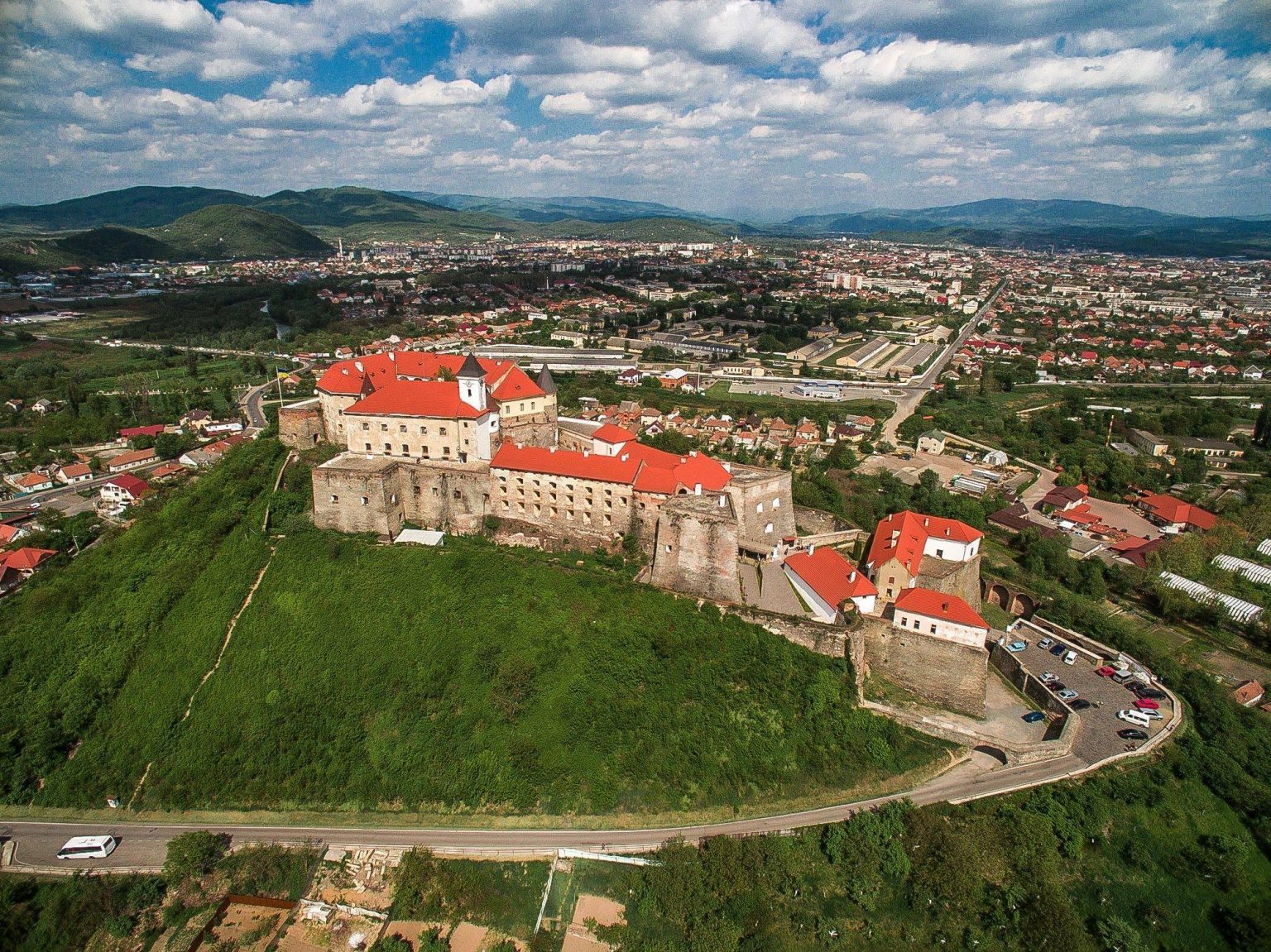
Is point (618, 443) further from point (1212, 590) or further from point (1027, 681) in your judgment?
point (1212, 590)

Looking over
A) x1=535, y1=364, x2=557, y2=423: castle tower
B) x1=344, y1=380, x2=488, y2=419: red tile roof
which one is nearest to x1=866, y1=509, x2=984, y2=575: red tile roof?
x1=535, y1=364, x2=557, y2=423: castle tower

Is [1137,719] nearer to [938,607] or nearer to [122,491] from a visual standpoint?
[938,607]

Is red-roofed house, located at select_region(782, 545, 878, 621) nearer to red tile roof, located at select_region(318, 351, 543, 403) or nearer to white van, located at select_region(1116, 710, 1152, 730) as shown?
white van, located at select_region(1116, 710, 1152, 730)

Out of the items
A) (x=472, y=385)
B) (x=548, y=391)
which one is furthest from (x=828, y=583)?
(x=472, y=385)

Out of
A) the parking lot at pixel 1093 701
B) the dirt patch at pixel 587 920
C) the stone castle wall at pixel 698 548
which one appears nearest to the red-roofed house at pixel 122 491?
the stone castle wall at pixel 698 548

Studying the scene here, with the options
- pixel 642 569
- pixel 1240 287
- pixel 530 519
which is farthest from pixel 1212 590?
pixel 1240 287

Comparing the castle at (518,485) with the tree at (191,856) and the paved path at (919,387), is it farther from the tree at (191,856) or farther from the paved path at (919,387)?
the paved path at (919,387)
